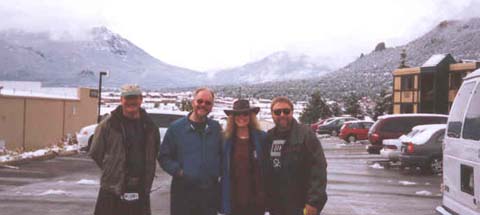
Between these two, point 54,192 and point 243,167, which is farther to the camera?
point 54,192

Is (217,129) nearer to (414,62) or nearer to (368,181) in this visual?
(368,181)

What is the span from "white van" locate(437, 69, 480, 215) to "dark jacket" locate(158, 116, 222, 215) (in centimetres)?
227

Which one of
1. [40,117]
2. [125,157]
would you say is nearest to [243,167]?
[125,157]

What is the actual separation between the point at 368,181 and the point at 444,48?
18111 cm

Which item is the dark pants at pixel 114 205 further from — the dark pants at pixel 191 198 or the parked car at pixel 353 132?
the parked car at pixel 353 132

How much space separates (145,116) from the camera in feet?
19.6

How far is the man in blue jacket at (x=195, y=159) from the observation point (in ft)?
18.9

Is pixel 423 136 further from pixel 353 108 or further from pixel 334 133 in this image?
pixel 353 108

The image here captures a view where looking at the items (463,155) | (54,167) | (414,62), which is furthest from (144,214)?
(414,62)

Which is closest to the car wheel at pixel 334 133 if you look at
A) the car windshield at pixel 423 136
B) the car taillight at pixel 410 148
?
the car windshield at pixel 423 136

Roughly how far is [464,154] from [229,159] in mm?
2242

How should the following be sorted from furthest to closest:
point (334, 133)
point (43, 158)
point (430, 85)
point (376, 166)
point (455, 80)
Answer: point (430, 85) → point (455, 80) → point (334, 133) → point (376, 166) → point (43, 158)

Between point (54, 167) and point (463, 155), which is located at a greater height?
point (463, 155)

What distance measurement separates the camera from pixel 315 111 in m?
78.4
